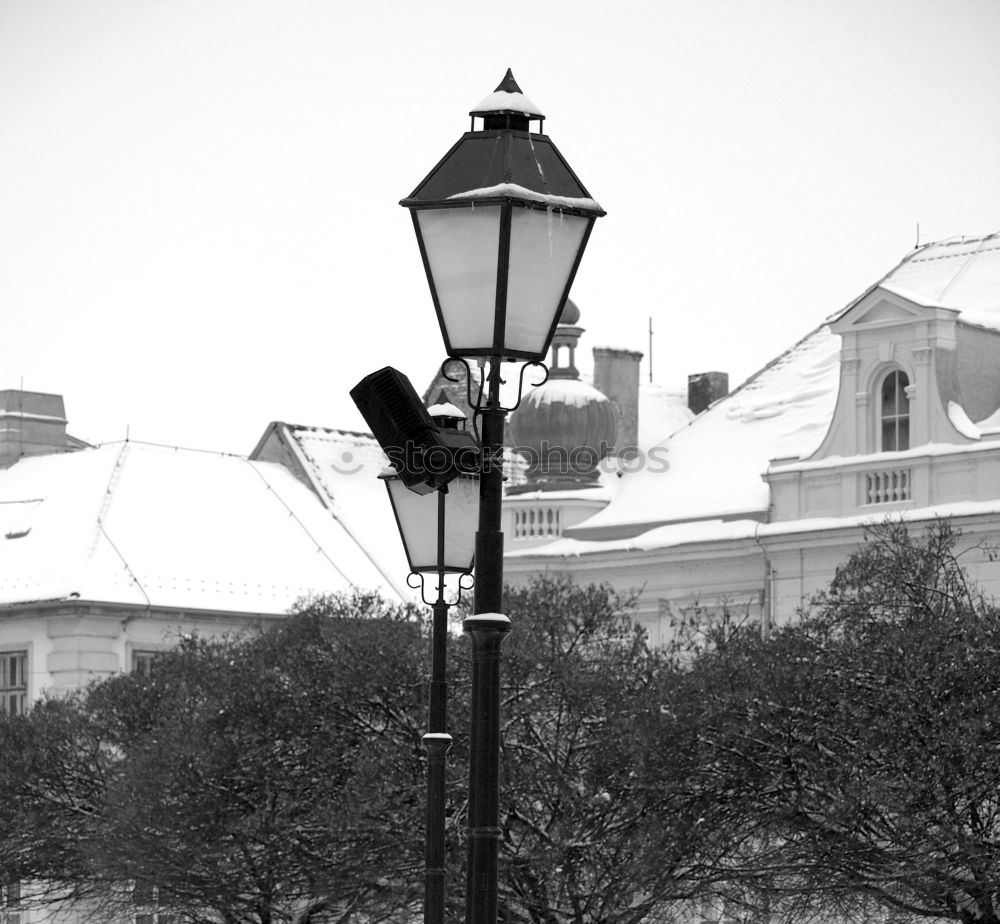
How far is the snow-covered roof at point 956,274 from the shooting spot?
46.1 meters

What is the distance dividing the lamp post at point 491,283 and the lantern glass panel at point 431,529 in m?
5.95

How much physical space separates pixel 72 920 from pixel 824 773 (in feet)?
74.0

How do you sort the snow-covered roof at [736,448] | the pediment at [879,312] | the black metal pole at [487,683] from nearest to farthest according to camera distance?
the black metal pole at [487,683], the pediment at [879,312], the snow-covered roof at [736,448]

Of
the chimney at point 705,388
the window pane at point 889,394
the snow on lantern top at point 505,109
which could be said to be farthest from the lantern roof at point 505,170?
the chimney at point 705,388

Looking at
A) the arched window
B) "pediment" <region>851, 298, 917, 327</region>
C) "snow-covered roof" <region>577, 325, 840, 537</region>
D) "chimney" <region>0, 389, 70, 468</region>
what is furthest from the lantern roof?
"chimney" <region>0, 389, 70, 468</region>

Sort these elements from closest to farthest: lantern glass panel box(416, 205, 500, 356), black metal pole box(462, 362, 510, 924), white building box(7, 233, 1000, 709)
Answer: lantern glass panel box(416, 205, 500, 356) < black metal pole box(462, 362, 510, 924) < white building box(7, 233, 1000, 709)

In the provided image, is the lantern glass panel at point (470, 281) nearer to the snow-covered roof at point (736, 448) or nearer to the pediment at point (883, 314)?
the pediment at point (883, 314)

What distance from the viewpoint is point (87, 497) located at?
5734 centimetres

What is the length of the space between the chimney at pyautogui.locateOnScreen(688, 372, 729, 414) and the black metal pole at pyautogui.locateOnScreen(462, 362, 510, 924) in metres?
51.3

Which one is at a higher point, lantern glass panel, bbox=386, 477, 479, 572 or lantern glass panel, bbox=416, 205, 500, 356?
lantern glass panel, bbox=416, 205, 500, 356

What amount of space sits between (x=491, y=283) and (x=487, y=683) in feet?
5.07

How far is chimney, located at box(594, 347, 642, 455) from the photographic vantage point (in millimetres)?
57622

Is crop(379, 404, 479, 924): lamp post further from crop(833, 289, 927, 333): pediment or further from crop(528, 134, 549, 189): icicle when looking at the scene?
crop(833, 289, 927, 333): pediment

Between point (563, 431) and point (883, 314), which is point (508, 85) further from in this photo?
point (563, 431)
